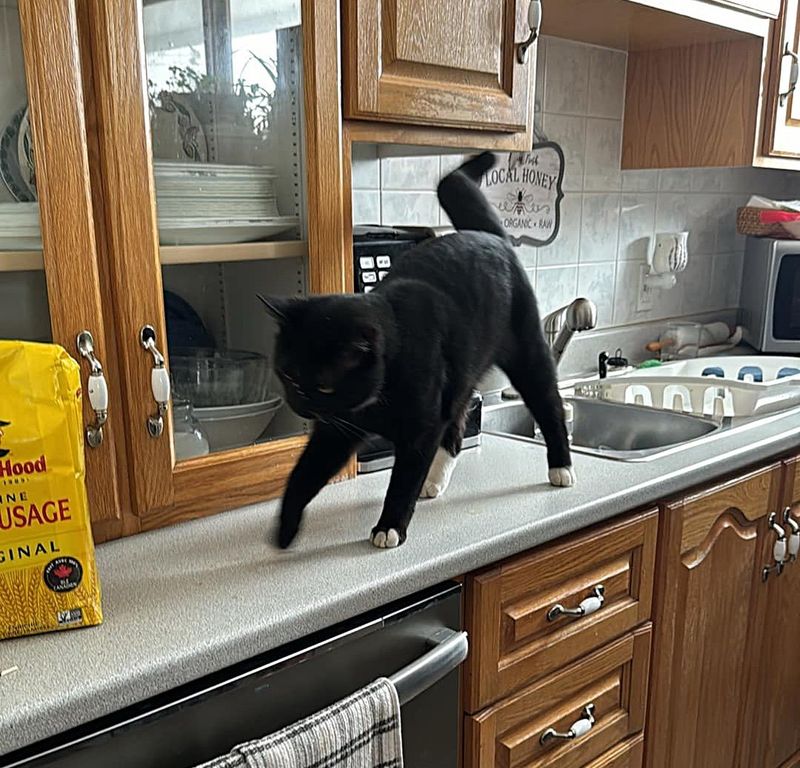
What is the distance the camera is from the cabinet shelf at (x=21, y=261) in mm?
845

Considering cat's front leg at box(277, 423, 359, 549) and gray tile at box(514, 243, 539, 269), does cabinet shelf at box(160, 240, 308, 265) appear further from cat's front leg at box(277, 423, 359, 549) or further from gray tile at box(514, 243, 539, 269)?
gray tile at box(514, 243, 539, 269)

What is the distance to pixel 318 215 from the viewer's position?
108cm

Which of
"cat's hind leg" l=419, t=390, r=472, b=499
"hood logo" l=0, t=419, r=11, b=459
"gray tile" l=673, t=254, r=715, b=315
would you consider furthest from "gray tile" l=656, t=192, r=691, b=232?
"hood logo" l=0, t=419, r=11, b=459

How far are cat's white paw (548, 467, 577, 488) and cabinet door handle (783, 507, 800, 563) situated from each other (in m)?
0.60

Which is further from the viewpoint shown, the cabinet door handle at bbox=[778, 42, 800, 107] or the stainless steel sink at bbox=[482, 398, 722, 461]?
the cabinet door handle at bbox=[778, 42, 800, 107]

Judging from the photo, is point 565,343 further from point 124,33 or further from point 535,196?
point 124,33

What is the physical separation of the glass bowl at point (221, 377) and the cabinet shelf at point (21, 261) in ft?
0.72

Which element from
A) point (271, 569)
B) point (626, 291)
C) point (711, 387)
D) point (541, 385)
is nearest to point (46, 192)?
point (271, 569)

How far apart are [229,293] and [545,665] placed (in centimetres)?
66

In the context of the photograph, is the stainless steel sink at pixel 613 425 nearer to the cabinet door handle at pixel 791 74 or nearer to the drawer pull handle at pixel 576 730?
the drawer pull handle at pixel 576 730

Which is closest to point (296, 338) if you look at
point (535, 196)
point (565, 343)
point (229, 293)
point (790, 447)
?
point (229, 293)

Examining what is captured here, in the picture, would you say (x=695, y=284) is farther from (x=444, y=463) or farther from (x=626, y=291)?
(x=444, y=463)

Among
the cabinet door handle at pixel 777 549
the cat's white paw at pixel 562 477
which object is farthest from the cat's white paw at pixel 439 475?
the cabinet door handle at pixel 777 549

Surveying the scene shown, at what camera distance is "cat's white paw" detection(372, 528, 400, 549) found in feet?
3.15
